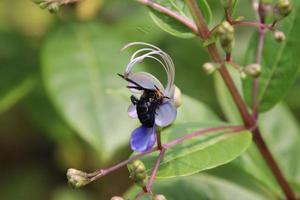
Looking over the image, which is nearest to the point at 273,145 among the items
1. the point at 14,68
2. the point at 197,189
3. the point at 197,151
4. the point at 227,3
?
the point at 197,189

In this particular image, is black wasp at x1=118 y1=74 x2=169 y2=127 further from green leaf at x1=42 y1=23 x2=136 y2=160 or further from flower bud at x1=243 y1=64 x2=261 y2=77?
green leaf at x1=42 y1=23 x2=136 y2=160

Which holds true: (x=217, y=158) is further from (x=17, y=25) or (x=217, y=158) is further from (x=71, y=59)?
(x=17, y=25)

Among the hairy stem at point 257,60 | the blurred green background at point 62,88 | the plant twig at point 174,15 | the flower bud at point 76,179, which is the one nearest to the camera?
the flower bud at point 76,179

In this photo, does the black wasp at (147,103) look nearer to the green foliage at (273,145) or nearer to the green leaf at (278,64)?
the green leaf at (278,64)

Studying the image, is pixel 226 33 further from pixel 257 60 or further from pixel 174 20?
pixel 257 60

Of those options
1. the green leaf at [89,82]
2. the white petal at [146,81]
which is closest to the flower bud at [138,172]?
the white petal at [146,81]

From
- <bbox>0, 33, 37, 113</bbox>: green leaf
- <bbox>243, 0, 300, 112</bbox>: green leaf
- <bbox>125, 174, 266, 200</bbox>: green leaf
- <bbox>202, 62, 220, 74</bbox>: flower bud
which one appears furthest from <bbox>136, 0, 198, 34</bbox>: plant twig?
<bbox>0, 33, 37, 113</bbox>: green leaf

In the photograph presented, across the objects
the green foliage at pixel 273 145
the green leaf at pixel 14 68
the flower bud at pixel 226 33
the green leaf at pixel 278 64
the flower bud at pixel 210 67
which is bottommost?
the green foliage at pixel 273 145
